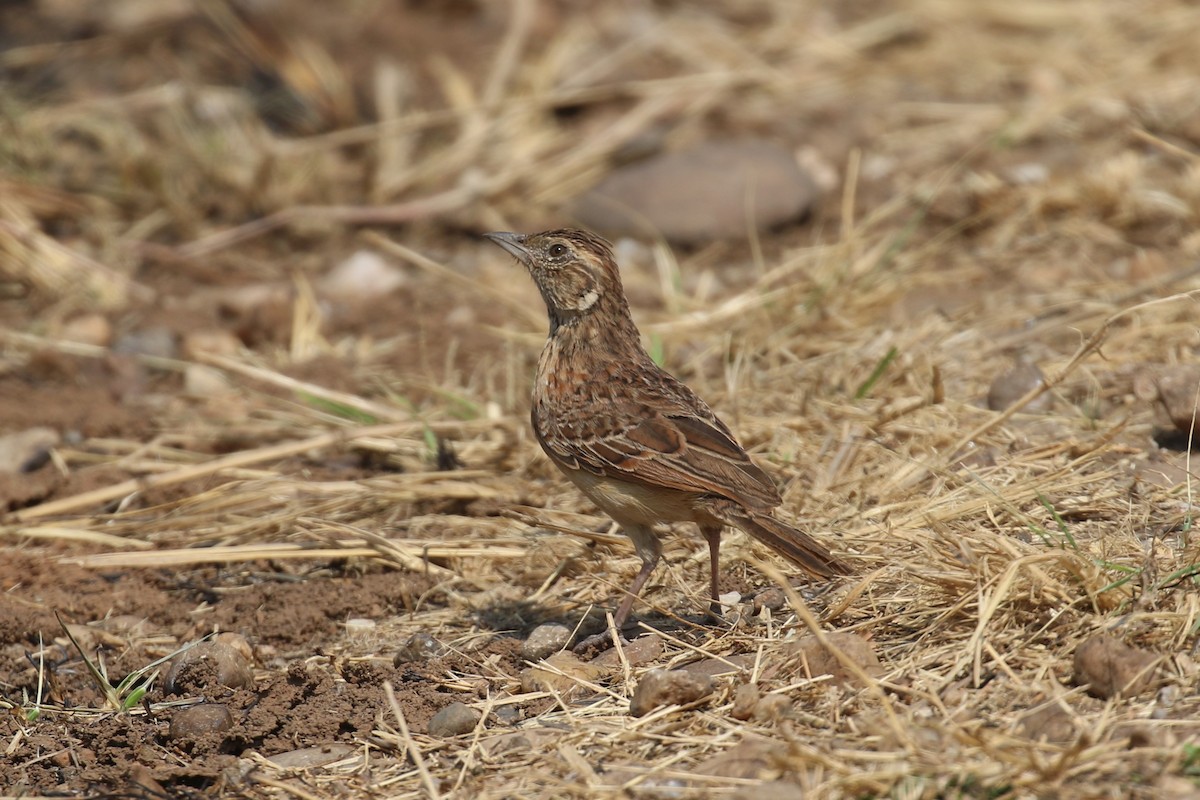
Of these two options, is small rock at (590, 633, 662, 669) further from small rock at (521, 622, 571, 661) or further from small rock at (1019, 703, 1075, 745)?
small rock at (1019, 703, 1075, 745)

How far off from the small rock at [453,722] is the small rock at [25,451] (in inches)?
127

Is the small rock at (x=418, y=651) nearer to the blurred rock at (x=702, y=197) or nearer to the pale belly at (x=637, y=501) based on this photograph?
the pale belly at (x=637, y=501)

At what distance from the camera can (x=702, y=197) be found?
8875mm

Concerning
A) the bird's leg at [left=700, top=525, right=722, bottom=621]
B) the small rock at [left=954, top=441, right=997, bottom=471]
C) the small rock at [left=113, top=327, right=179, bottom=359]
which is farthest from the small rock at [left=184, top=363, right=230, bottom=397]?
the small rock at [left=954, top=441, right=997, bottom=471]

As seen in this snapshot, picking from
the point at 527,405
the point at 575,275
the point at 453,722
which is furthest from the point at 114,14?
the point at 453,722

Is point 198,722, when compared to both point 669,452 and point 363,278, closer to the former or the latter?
point 669,452

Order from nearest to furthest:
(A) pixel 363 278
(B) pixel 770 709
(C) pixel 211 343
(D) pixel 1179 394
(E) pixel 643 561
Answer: (B) pixel 770 709, (E) pixel 643 561, (D) pixel 1179 394, (C) pixel 211 343, (A) pixel 363 278

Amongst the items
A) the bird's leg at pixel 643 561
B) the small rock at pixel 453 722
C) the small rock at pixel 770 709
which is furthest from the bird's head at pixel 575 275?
the small rock at pixel 770 709

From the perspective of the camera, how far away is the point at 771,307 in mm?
6984

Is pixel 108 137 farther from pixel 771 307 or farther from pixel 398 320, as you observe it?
pixel 771 307

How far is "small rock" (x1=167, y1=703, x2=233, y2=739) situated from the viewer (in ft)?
13.9

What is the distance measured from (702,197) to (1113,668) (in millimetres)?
5583

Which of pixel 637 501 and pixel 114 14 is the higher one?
pixel 114 14

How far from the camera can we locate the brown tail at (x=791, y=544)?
436 centimetres
